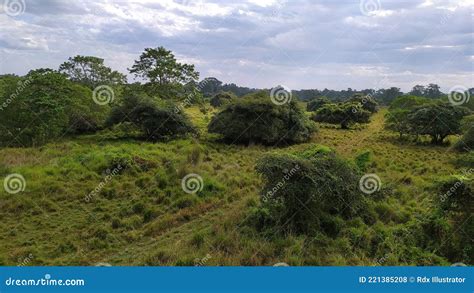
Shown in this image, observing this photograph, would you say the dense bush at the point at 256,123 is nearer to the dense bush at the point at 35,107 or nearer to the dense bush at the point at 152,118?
the dense bush at the point at 152,118

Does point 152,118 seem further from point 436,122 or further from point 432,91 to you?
point 432,91

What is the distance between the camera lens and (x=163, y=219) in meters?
10.6

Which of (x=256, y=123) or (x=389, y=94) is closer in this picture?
(x=256, y=123)

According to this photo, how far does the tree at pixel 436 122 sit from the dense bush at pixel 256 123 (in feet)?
36.9

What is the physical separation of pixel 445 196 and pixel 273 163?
14.2 ft

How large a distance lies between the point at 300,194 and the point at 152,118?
1738 centimetres

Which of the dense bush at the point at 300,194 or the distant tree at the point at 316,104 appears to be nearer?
the dense bush at the point at 300,194

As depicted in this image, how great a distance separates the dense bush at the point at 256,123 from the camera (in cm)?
2655

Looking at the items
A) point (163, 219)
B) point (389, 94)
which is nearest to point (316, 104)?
point (389, 94)

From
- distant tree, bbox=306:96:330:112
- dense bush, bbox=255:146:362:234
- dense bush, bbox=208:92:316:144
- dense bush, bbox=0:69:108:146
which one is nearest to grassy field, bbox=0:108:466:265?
dense bush, bbox=255:146:362:234

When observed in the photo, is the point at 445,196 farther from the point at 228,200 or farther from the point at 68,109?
the point at 68,109

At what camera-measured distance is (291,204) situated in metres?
9.65

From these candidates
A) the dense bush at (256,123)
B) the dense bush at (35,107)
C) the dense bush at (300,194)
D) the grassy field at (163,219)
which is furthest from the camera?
the dense bush at (256,123)

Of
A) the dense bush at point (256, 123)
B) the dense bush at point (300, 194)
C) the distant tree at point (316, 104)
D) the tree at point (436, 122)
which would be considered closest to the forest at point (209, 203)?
the dense bush at point (300, 194)
